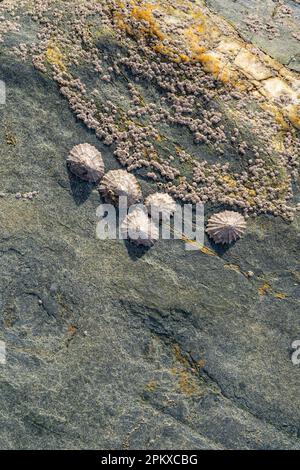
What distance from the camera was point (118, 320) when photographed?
268 inches

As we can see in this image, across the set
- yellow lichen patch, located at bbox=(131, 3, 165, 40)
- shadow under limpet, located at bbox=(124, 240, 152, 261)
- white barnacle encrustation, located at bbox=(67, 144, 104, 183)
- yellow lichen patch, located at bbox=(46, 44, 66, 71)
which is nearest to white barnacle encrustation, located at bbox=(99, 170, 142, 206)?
white barnacle encrustation, located at bbox=(67, 144, 104, 183)

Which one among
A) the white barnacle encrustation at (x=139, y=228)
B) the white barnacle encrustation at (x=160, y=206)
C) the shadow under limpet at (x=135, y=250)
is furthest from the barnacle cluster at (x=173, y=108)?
the shadow under limpet at (x=135, y=250)

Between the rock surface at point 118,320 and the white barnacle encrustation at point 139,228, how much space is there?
0.45 ft

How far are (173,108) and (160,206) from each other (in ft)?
4.39

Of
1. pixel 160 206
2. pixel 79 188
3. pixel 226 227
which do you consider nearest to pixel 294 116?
pixel 226 227

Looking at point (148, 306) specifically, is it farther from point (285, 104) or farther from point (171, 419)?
point (285, 104)

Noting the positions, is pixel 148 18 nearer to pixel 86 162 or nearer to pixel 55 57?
pixel 55 57

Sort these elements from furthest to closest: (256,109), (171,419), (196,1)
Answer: (196,1)
(256,109)
(171,419)

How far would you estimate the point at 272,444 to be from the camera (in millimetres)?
6883

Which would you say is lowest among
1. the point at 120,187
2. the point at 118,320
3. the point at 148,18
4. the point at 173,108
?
the point at 118,320

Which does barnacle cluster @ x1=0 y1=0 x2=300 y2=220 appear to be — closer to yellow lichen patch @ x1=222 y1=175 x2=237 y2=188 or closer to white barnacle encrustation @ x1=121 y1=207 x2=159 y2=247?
yellow lichen patch @ x1=222 y1=175 x2=237 y2=188

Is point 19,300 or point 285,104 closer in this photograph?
point 19,300

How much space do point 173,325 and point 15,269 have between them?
2137mm

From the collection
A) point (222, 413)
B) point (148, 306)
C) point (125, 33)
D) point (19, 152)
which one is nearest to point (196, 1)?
point (125, 33)
